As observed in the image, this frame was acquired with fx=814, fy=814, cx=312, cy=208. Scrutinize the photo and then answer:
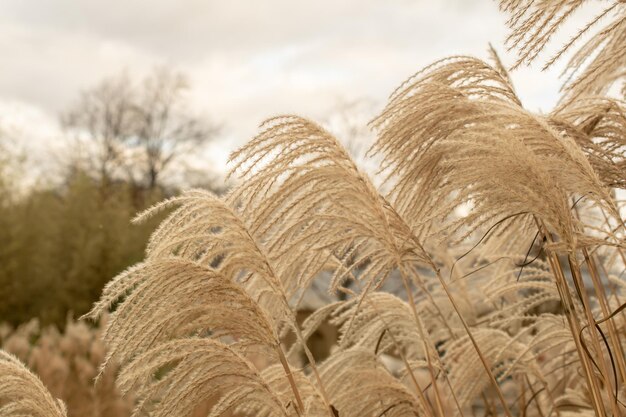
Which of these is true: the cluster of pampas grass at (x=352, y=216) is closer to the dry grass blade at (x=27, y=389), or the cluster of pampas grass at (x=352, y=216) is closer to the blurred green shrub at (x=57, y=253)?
the dry grass blade at (x=27, y=389)

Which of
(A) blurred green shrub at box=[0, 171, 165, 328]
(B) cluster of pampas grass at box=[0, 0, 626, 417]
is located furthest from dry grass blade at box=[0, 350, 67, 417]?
(A) blurred green shrub at box=[0, 171, 165, 328]

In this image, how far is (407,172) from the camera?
2461 millimetres

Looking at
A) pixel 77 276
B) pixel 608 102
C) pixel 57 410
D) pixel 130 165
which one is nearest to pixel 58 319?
pixel 77 276

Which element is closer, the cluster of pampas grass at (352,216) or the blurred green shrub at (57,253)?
the cluster of pampas grass at (352,216)

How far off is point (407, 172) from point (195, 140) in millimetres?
34836

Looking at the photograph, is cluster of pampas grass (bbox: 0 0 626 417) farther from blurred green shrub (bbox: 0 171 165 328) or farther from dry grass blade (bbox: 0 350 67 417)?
blurred green shrub (bbox: 0 171 165 328)

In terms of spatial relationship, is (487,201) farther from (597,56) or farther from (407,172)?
(597,56)

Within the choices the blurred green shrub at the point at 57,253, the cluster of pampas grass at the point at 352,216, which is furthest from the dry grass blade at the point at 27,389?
the blurred green shrub at the point at 57,253

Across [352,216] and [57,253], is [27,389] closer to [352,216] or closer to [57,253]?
[352,216]

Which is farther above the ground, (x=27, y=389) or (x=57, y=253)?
(x=27, y=389)

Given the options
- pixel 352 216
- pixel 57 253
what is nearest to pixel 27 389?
pixel 352 216

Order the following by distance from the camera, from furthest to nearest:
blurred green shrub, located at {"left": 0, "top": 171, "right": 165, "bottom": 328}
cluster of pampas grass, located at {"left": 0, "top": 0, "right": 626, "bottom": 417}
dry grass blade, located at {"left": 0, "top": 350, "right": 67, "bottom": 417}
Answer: blurred green shrub, located at {"left": 0, "top": 171, "right": 165, "bottom": 328} < dry grass blade, located at {"left": 0, "top": 350, "right": 67, "bottom": 417} < cluster of pampas grass, located at {"left": 0, "top": 0, "right": 626, "bottom": 417}

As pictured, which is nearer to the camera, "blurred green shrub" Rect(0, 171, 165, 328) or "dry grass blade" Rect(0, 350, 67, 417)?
"dry grass blade" Rect(0, 350, 67, 417)

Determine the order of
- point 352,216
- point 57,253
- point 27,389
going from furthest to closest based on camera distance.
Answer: point 57,253 → point 27,389 → point 352,216
